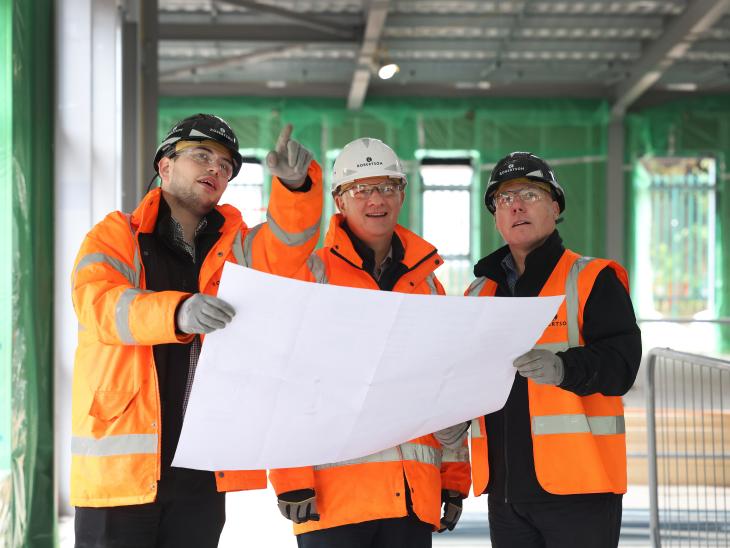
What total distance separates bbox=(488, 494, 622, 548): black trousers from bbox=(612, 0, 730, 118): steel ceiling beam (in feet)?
29.7

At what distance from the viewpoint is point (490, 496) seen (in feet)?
8.77

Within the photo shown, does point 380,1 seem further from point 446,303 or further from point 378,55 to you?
point 446,303

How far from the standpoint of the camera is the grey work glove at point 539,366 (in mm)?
2268

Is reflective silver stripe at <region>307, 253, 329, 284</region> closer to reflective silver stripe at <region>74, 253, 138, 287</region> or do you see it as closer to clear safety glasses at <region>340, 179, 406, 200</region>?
clear safety glasses at <region>340, 179, 406, 200</region>

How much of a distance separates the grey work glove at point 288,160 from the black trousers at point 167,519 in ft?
2.68

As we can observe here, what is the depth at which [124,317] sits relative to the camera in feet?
6.84

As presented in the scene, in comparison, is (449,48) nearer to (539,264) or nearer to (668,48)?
(668,48)

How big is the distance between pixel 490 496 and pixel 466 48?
10.8 metres

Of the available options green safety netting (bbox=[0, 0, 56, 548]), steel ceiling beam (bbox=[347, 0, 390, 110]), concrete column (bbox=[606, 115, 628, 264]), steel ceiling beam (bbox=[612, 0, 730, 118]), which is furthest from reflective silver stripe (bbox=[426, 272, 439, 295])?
concrete column (bbox=[606, 115, 628, 264])

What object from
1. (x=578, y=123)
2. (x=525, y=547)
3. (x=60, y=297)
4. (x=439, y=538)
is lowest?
(x=439, y=538)

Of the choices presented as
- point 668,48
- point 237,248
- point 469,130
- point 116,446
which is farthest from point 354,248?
point 469,130

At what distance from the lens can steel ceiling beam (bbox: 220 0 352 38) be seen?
878 centimetres

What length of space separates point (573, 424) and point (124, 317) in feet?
3.99

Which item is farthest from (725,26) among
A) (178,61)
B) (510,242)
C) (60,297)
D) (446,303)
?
(446,303)
